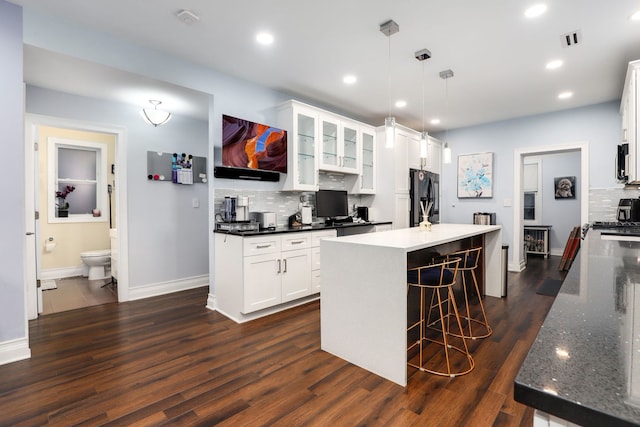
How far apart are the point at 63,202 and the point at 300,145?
416 cm

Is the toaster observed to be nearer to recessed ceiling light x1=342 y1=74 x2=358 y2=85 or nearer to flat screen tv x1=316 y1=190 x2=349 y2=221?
flat screen tv x1=316 y1=190 x2=349 y2=221

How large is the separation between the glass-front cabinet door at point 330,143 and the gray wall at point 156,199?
1.79m

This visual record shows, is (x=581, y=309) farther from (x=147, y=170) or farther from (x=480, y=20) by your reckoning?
(x=147, y=170)

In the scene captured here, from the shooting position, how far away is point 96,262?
15.7 feet

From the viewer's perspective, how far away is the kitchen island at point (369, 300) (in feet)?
6.70

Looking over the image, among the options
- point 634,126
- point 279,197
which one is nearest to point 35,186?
point 279,197

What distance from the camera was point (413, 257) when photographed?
260 cm

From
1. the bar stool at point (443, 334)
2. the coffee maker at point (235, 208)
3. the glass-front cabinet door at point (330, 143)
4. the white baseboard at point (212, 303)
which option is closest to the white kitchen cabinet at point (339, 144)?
the glass-front cabinet door at point (330, 143)

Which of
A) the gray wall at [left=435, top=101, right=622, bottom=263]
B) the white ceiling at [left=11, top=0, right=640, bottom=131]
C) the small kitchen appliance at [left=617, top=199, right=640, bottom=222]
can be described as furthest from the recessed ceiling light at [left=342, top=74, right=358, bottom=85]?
the small kitchen appliance at [left=617, top=199, right=640, bottom=222]

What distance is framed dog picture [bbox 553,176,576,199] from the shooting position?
22.4ft

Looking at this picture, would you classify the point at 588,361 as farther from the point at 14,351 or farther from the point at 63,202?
the point at 63,202

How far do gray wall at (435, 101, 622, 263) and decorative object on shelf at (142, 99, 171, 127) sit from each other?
16.5ft

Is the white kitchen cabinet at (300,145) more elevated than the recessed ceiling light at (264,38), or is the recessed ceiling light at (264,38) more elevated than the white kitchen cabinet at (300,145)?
the recessed ceiling light at (264,38)

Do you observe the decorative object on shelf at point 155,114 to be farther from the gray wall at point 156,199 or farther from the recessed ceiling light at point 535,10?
the recessed ceiling light at point 535,10
